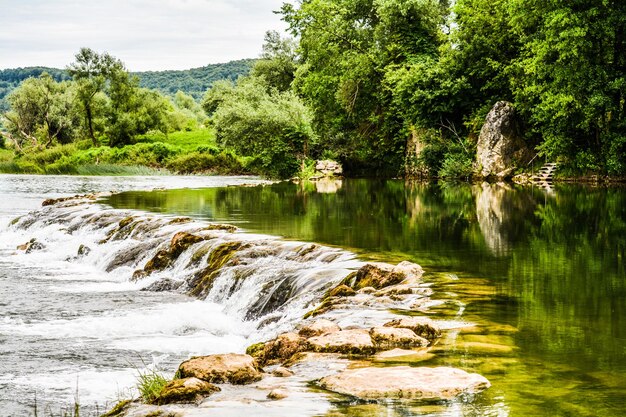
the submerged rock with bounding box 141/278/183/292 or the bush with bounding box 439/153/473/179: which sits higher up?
the bush with bounding box 439/153/473/179

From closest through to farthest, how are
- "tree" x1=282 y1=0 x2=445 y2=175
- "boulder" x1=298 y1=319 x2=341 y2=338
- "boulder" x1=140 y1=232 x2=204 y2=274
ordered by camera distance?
"boulder" x1=298 y1=319 x2=341 y2=338 < "boulder" x1=140 y1=232 x2=204 y2=274 < "tree" x1=282 y1=0 x2=445 y2=175

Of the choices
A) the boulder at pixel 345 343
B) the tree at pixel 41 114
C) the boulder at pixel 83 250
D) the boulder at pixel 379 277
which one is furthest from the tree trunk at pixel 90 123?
the boulder at pixel 345 343

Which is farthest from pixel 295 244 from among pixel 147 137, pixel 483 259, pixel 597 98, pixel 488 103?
pixel 147 137

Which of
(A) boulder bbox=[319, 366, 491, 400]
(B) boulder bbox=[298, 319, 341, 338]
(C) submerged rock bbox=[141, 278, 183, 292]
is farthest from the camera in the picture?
(C) submerged rock bbox=[141, 278, 183, 292]

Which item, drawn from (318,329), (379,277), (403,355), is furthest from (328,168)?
(403,355)

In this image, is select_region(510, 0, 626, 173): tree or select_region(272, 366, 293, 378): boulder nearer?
select_region(272, 366, 293, 378): boulder

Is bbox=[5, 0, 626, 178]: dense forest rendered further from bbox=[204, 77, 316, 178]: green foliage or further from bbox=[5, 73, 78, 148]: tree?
bbox=[5, 73, 78, 148]: tree

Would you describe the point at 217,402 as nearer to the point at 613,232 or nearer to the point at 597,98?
the point at 613,232

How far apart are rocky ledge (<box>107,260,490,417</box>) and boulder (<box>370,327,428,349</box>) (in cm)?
1

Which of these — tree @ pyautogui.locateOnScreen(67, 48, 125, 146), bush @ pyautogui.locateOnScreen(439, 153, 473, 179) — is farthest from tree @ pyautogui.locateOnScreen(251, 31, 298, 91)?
bush @ pyautogui.locateOnScreen(439, 153, 473, 179)

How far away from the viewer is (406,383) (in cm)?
578

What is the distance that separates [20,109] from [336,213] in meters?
84.1

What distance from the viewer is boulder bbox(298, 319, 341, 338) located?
25.2 feet

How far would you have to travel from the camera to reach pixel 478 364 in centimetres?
643
